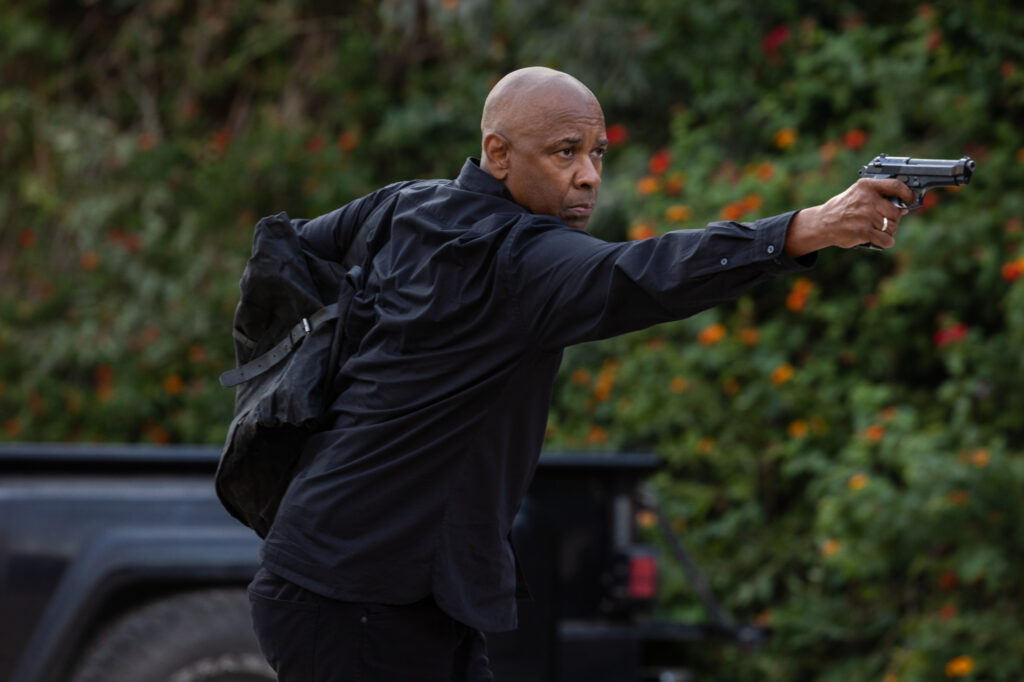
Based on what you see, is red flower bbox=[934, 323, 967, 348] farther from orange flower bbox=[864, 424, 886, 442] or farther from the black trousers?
the black trousers

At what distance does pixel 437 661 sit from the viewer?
2.68 meters

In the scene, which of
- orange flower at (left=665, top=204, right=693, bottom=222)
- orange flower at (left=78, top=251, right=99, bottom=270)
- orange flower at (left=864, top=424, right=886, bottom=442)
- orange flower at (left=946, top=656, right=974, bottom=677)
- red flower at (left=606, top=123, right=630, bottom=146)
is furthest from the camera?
orange flower at (left=78, top=251, right=99, bottom=270)

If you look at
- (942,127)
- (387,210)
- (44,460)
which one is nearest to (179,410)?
(44,460)

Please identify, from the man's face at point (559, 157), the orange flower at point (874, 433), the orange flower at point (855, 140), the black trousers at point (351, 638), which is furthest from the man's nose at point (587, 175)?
the orange flower at point (855, 140)

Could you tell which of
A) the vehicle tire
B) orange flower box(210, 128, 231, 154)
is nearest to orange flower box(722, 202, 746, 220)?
the vehicle tire

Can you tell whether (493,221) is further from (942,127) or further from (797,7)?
(797,7)

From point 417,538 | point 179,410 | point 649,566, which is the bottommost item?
point 179,410

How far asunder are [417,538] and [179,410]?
559 cm

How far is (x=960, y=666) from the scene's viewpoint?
5059 millimetres

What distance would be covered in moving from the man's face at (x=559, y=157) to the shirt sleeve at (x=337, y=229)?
0.45m

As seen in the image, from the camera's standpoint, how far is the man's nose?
267 centimetres

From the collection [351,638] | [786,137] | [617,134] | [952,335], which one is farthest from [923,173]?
[617,134]

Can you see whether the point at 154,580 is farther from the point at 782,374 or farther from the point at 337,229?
the point at 782,374

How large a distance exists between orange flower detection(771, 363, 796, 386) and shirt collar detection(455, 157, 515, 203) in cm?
337
